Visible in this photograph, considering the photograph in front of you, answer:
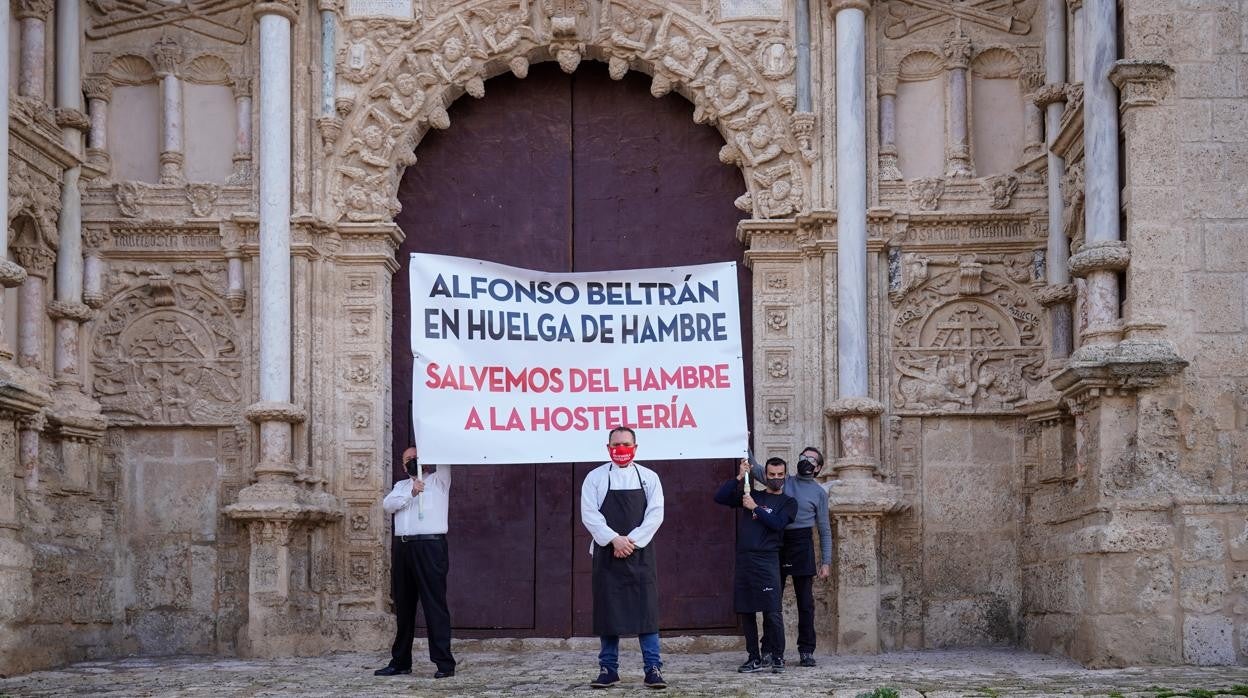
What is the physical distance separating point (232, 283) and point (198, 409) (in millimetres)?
1174

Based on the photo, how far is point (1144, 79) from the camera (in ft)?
41.9

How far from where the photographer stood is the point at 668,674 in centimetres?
1245

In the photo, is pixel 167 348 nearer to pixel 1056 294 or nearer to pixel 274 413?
pixel 274 413

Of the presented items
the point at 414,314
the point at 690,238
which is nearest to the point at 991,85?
the point at 690,238

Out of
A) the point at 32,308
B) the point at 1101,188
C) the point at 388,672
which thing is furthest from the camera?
the point at 32,308

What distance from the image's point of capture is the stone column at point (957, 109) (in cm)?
1540

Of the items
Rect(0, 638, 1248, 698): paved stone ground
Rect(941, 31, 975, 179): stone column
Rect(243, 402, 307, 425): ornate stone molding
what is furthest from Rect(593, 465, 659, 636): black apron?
Rect(941, 31, 975, 179): stone column

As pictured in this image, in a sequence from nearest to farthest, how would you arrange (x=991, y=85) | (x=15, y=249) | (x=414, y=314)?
(x=414, y=314) < (x=15, y=249) < (x=991, y=85)

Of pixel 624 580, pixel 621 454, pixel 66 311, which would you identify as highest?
pixel 66 311

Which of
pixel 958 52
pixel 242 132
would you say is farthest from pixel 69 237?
pixel 958 52

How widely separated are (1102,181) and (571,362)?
14.0 ft

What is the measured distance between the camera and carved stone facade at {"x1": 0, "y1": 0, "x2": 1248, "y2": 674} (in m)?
14.6

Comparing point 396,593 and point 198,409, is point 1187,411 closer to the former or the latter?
point 396,593

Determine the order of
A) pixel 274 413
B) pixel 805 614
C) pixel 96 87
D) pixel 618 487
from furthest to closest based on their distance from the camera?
pixel 96 87, pixel 274 413, pixel 805 614, pixel 618 487
